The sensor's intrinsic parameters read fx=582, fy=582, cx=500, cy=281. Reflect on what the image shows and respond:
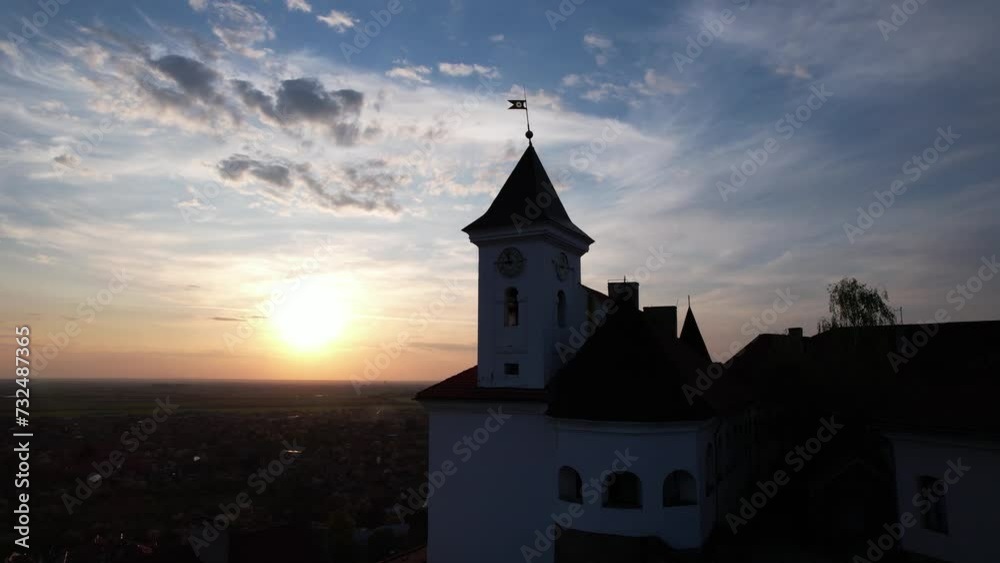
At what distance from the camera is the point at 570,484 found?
17609 millimetres

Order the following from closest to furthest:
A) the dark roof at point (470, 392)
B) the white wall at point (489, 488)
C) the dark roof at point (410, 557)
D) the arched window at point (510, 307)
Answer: the white wall at point (489, 488) < the dark roof at point (470, 392) < the arched window at point (510, 307) < the dark roof at point (410, 557)

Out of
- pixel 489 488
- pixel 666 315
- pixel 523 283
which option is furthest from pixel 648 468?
pixel 666 315

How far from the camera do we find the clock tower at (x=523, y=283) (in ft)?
62.2

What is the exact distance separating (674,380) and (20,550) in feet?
146

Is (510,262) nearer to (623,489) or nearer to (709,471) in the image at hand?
(623,489)

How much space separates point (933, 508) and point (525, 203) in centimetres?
1473

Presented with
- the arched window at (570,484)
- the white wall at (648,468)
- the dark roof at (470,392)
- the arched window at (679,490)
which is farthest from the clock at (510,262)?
the arched window at (679,490)

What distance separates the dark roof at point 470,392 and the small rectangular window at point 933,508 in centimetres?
1088

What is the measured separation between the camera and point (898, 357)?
20922 millimetres

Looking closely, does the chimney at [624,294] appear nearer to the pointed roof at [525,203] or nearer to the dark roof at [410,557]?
the pointed roof at [525,203]

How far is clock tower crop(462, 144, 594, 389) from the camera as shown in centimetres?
1897

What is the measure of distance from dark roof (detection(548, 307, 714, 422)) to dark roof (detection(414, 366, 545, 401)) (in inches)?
32.3

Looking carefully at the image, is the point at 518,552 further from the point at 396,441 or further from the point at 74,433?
the point at 74,433

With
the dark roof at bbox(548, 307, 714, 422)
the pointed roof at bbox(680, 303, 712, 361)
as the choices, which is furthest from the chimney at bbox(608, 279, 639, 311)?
the pointed roof at bbox(680, 303, 712, 361)
